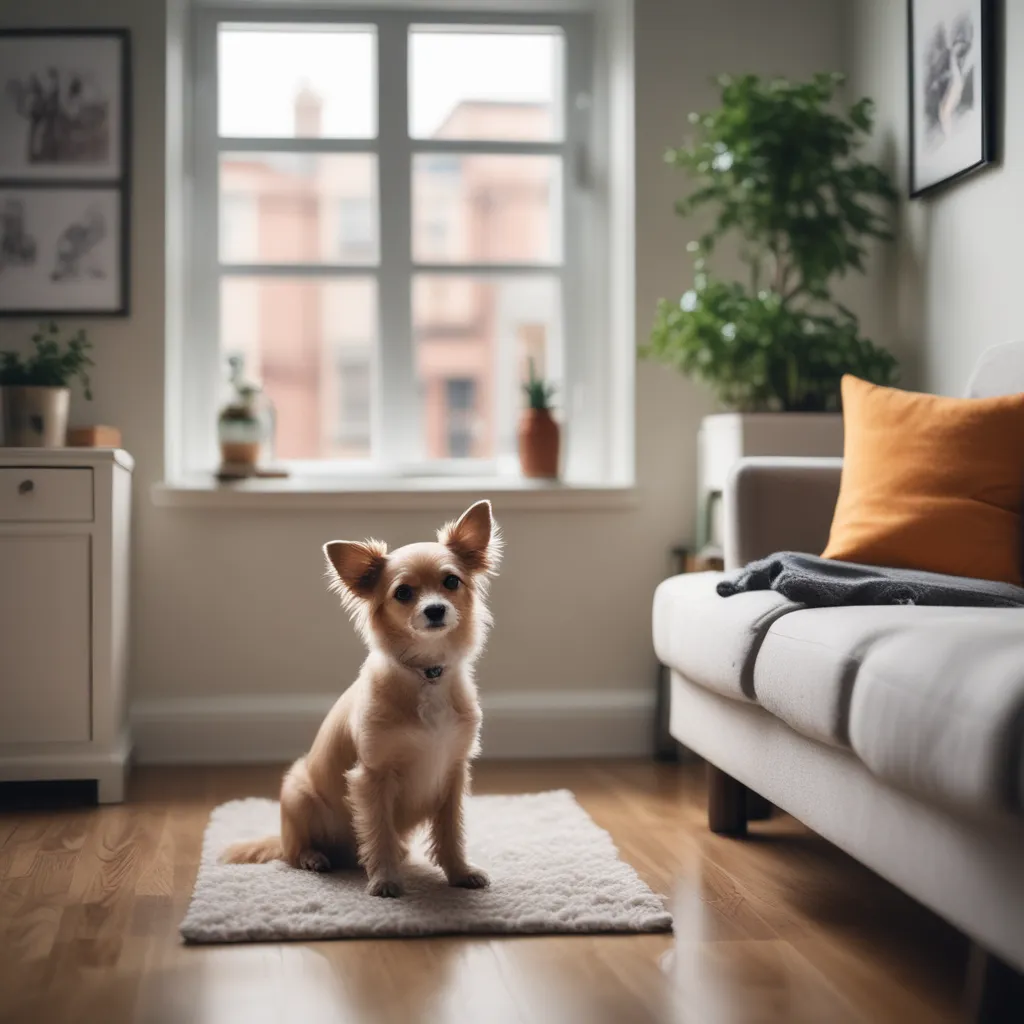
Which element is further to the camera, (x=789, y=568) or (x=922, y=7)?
(x=922, y=7)

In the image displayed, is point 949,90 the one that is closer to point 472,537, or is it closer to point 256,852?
point 472,537

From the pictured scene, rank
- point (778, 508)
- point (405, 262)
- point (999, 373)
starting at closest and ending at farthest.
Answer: point (999, 373) → point (778, 508) → point (405, 262)

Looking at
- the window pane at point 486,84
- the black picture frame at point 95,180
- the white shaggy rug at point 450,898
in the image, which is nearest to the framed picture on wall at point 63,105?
the black picture frame at point 95,180

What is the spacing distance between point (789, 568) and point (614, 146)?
2.03 meters

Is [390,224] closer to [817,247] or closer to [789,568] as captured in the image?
[817,247]

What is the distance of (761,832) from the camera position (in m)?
2.69

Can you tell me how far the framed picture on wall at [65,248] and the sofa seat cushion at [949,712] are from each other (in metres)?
2.56

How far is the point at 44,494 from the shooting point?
302cm

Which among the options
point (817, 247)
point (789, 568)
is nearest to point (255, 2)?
point (817, 247)

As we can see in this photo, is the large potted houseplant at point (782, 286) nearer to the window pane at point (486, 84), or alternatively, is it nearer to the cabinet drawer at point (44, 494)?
the window pane at point (486, 84)

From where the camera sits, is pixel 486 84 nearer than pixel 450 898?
No

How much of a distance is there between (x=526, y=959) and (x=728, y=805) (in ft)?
2.90

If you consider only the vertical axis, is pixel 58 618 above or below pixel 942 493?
below

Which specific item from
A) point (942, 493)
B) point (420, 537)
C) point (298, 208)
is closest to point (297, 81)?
point (298, 208)
